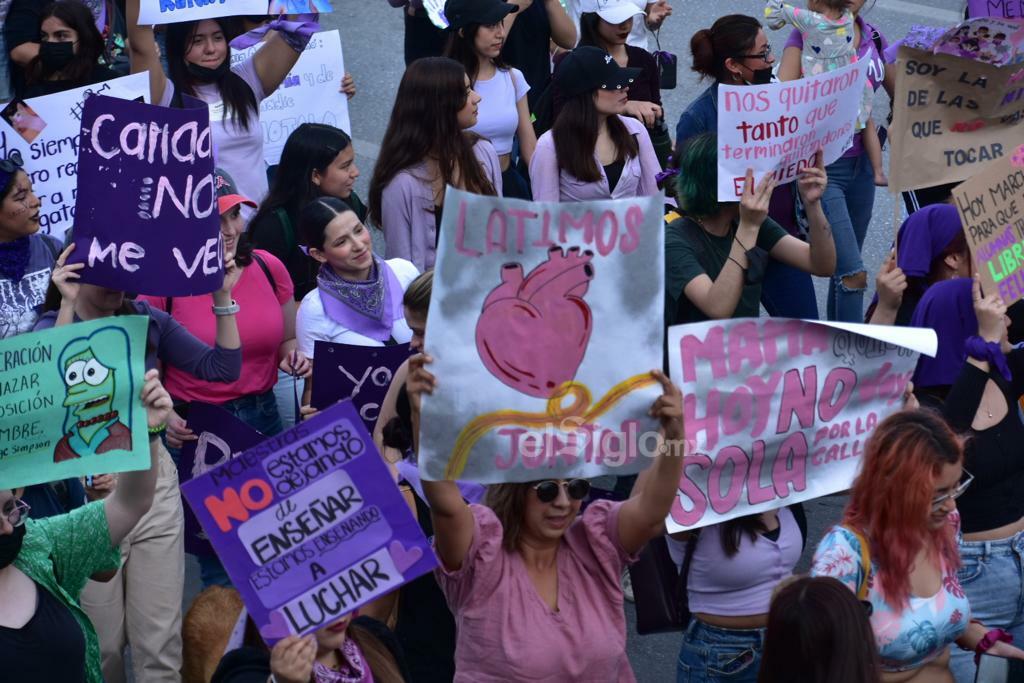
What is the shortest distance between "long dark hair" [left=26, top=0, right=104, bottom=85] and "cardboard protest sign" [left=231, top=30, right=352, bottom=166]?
2.87 ft

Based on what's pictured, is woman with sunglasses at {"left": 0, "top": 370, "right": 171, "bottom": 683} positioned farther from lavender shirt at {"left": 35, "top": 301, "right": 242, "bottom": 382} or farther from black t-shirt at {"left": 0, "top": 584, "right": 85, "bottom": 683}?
lavender shirt at {"left": 35, "top": 301, "right": 242, "bottom": 382}

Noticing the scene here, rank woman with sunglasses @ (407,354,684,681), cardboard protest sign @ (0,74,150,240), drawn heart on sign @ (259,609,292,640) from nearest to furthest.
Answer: drawn heart on sign @ (259,609,292,640) → woman with sunglasses @ (407,354,684,681) → cardboard protest sign @ (0,74,150,240)

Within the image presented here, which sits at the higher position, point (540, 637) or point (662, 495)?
point (662, 495)

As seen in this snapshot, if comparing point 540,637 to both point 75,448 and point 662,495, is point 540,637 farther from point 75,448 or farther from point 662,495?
point 75,448

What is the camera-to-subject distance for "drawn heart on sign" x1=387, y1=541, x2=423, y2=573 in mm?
3533

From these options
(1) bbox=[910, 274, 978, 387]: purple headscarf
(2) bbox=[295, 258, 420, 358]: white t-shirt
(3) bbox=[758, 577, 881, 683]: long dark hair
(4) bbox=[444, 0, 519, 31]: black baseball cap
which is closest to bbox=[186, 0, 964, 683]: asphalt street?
(4) bbox=[444, 0, 519, 31]: black baseball cap

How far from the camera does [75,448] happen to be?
3.92 m

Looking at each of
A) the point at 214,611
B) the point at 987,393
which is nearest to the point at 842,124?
the point at 987,393

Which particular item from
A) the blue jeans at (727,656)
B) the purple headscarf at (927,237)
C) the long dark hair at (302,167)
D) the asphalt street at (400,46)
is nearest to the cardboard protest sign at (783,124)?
the purple headscarf at (927,237)

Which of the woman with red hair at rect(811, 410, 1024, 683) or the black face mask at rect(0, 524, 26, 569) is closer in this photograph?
the black face mask at rect(0, 524, 26, 569)

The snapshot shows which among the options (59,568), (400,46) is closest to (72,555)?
(59,568)

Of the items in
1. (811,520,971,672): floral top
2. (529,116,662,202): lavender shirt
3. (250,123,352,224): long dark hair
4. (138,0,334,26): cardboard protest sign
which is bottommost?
(811,520,971,672): floral top

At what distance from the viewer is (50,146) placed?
587 centimetres

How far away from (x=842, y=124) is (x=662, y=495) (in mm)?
2110
